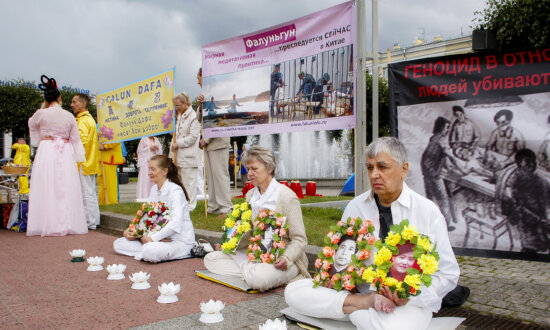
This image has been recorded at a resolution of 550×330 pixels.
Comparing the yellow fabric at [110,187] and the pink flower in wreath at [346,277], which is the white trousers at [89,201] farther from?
the pink flower in wreath at [346,277]

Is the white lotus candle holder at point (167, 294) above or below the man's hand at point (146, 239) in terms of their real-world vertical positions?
below

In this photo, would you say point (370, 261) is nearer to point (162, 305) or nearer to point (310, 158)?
point (162, 305)

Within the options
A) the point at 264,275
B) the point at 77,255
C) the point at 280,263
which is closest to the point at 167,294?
the point at 264,275

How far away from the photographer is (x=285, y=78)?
661cm

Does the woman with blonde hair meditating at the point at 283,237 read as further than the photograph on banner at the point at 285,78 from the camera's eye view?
No

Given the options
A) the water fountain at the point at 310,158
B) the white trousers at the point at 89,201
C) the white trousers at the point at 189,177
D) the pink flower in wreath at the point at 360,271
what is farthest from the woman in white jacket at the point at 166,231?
the water fountain at the point at 310,158

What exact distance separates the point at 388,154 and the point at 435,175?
1214 millimetres

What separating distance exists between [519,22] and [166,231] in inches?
725

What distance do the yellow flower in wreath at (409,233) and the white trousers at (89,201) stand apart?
24.2 feet

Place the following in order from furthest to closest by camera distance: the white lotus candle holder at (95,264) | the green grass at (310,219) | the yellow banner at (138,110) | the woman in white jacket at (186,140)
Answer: the yellow banner at (138,110) → the woman in white jacket at (186,140) → the green grass at (310,219) → the white lotus candle holder at (95,264)

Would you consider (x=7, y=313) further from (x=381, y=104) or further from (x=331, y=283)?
(x=381, y=104)

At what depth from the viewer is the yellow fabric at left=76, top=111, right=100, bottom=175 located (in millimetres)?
9000

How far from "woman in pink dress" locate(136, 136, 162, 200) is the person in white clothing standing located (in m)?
8.73

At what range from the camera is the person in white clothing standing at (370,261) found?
2830 millimetres
